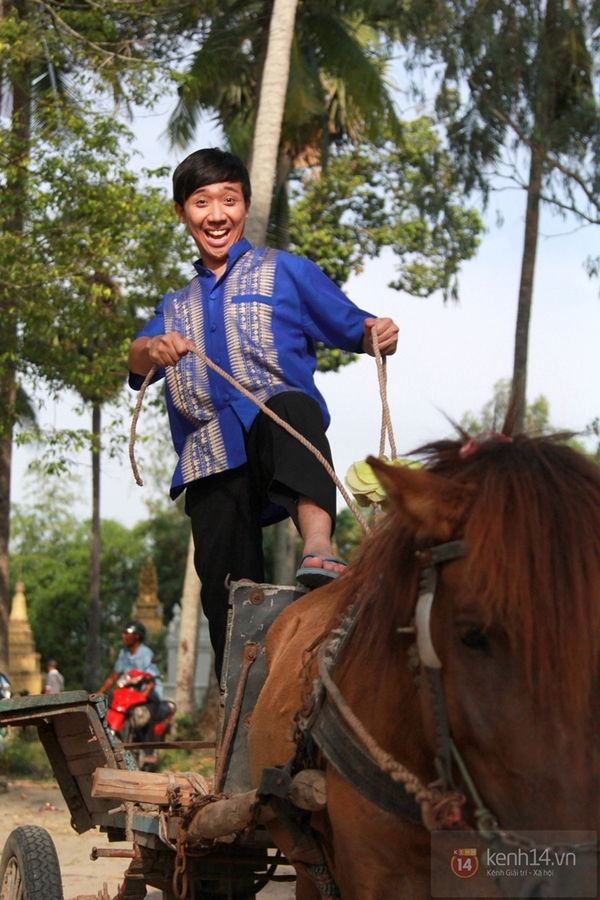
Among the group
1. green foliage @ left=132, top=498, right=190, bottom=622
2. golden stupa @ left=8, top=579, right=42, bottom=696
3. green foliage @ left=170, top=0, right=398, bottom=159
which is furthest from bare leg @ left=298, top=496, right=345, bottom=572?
green foliage @ left=132, top=498, right=190, bottom=622

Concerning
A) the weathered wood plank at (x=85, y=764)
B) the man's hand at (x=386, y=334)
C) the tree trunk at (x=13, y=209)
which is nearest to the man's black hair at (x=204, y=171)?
the man's hand at (x=386, y=334)

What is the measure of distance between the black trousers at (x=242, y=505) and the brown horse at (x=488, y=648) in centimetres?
99

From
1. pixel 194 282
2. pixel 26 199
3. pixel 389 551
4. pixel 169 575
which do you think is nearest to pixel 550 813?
pixel 389 551

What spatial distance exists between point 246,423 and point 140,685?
294 inches

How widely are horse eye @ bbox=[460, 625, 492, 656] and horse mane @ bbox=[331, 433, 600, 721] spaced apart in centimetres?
4

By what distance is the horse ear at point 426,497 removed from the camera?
1.76 meters

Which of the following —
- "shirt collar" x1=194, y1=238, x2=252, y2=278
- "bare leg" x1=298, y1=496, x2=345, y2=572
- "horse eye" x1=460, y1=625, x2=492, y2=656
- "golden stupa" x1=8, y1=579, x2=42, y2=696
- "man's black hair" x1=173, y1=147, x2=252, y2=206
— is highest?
"man's black hair" x1=173, y1=147, x2=252, y2=206

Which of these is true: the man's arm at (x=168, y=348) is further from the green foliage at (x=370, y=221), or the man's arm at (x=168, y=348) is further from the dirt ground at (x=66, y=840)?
the green foliage at (x=370, y=221)

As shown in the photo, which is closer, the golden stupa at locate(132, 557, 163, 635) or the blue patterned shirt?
the blue patterned shirt

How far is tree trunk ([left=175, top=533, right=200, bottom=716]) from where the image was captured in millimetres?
11602

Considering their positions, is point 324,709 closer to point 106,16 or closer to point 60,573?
point 106,16

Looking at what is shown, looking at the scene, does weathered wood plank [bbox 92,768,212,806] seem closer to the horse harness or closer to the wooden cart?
the wooden cart

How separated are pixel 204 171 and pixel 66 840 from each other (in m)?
5.69

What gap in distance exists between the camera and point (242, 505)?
340cm
